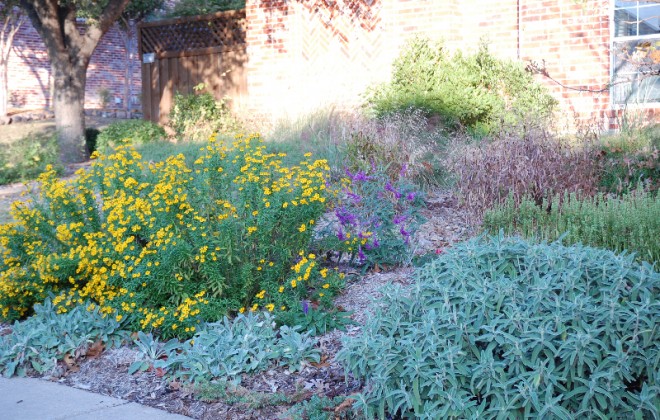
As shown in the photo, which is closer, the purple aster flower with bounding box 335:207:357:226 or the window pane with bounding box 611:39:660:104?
the purple aster flower with bounding box 335:207:357:226

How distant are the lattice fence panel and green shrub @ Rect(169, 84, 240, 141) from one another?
1199mm

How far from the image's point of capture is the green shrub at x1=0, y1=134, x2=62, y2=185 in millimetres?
11680

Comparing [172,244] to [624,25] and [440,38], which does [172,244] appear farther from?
[624,25]

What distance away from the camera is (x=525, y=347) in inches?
135

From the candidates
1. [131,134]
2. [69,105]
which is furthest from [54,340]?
[131,134]

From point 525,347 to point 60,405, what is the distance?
8.62ft

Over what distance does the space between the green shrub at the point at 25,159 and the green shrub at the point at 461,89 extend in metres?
5.23

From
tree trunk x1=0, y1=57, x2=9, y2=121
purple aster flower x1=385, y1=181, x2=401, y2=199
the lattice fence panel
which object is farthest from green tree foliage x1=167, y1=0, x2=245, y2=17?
purple aster flower x1=385, y1=181, x2=401, y2=199

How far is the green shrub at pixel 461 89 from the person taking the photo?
415 inches

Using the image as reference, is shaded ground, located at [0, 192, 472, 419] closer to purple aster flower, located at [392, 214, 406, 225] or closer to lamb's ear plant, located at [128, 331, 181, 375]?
lamb's ear plant, located at [128, 331, 181, 375]

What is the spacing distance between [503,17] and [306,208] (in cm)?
746

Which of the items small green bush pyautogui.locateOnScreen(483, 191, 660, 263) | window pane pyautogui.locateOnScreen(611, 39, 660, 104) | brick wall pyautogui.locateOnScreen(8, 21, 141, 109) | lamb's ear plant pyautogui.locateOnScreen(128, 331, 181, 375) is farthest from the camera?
brick wall pyautogui.locateOnScreen(8, 21, 141, 109)

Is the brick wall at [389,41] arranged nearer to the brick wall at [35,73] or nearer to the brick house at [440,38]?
the brick house at [440,38]

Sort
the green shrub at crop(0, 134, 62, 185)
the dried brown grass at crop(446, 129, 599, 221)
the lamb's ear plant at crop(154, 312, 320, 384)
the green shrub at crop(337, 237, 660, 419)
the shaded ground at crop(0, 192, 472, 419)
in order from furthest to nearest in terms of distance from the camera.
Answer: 1. the green shrub at crop(0, 134, 62, 185)
2. the dried brown grass at crop(446, 129, 599, 221)
3. the lamb's ear plant at crop(154, 312, 320, 384)
4. the shaded ground at crop(0, 192, 472, 419)
5. the green shrub at crop(337, 237, 660, 419)
